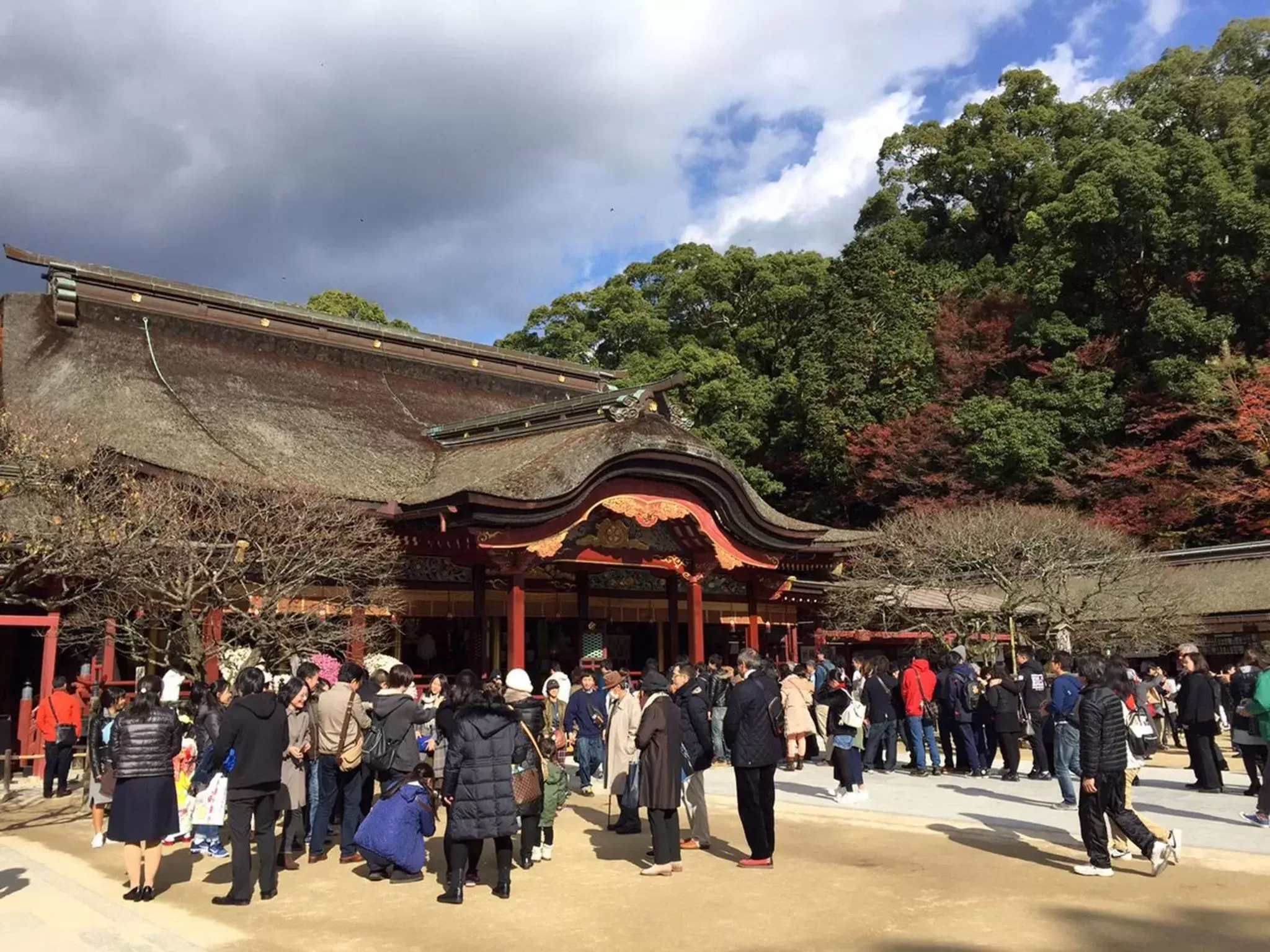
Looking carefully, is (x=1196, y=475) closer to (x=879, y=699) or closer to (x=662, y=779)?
(x=879, y=699)

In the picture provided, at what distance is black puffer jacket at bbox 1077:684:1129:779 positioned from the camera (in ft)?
23.8

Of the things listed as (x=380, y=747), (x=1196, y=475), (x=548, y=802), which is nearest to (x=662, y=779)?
(x=548, y=802)

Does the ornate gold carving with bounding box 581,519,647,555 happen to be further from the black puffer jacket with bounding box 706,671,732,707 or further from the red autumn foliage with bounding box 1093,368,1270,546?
the red autumn foliage with bounding box 1093,368,1270,546

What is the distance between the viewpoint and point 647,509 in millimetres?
18125

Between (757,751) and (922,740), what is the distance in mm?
6488

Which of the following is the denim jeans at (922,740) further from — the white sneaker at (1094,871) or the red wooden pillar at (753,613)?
the red wooden pillar at (753,613)

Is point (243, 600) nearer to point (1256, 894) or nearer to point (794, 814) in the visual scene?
point (794, 814)

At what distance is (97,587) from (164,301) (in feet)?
36.3

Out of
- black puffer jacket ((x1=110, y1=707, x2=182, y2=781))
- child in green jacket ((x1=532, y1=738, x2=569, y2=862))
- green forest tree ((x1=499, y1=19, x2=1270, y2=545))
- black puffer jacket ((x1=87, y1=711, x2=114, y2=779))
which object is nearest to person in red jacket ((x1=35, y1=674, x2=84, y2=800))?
black puffer jacket ((x1=87, y1=711, x2=114, y2=779))

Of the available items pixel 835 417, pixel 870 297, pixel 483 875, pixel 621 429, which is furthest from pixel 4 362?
pixel 870 297

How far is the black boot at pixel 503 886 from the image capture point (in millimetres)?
7262

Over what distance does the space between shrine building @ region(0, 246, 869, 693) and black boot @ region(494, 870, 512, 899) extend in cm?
870

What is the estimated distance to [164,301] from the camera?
71.4ft

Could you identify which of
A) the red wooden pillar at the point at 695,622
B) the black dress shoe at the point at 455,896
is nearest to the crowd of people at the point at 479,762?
the black dress shoe at the point at 455,896
